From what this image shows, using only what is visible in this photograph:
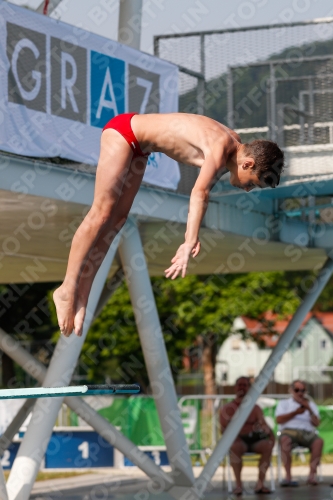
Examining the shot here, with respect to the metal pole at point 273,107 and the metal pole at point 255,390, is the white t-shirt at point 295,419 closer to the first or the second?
the metal pole at point 255,390

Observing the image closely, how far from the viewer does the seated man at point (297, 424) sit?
47.6ft

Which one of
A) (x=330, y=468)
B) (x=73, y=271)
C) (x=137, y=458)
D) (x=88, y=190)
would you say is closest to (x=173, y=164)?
(x=88, y=190)

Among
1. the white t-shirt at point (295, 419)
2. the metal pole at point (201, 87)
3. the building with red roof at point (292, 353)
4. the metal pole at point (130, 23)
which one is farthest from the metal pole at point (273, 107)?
the building with red roof at point (292, 353)

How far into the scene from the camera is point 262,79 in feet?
38.4

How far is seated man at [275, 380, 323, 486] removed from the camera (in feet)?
47.6

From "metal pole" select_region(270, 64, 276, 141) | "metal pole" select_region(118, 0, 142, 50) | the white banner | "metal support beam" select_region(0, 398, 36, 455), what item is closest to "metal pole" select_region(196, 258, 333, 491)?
"metal pole" select_region(270, 64, 276, 141)

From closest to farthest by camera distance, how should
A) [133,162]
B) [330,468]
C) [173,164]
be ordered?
[133,162] → [173,164] → [330,468]

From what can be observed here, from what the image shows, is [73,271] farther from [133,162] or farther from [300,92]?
[300,92]

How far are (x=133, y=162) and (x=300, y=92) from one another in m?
6.11

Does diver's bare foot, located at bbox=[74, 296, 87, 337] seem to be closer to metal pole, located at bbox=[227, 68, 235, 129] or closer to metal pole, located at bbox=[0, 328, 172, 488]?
metal pole, located at bbox=[0, 328, 172, 488]

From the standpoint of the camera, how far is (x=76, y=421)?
63.9ft

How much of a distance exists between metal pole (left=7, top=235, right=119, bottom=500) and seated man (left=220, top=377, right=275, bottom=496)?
170 inches

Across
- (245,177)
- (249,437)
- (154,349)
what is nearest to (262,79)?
(154,349)

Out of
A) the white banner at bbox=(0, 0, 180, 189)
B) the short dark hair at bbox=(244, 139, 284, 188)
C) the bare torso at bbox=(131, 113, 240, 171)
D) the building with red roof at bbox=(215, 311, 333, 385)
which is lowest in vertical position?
the building with red roof at bbox=(215, 311, 333, 385)
